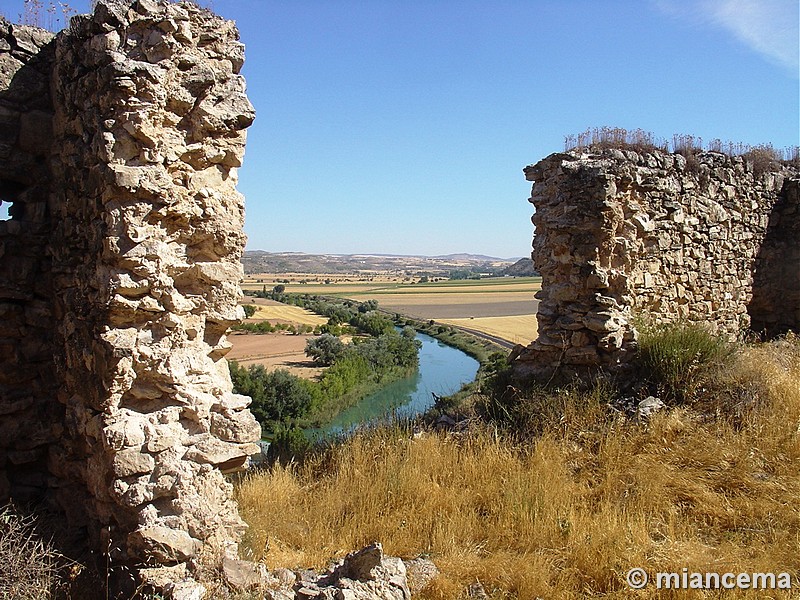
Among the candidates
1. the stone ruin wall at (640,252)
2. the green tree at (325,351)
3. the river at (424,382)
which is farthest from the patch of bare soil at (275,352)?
the stone ruin wall at (640,252)

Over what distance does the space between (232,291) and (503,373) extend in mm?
3656

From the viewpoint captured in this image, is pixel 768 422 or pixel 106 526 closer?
pixel 106 526

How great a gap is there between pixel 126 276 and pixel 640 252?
5101 mm

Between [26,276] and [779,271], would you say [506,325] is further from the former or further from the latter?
[26,276]

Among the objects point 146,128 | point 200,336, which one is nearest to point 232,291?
point 200,336

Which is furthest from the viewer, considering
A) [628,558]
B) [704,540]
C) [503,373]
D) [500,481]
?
[503,373]

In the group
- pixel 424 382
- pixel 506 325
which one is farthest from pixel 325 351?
pixel 506 325

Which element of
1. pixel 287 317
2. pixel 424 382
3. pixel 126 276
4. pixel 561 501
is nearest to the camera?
pixel 126 276

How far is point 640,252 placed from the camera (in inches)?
239

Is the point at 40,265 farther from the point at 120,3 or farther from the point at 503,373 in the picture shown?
the point at 503,373

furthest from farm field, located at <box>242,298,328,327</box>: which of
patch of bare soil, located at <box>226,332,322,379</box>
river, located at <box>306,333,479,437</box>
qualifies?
river, located at <box>306,333,479,437</box>

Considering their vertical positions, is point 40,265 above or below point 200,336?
above

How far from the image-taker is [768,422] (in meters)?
4.65

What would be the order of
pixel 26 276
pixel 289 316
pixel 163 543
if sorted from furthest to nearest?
1. pixel 289 316
2. pixel 26 276
3. pixel 163 543
